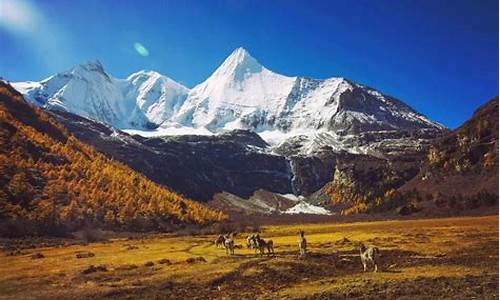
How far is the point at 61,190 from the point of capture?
134500mm

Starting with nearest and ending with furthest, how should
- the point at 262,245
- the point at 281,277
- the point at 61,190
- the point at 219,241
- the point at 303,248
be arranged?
the point at 281,277 < the point at 303,248 < the point at 262,245 < the point at 219,241 < the point at 61,190

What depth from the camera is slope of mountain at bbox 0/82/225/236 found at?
116312 mm

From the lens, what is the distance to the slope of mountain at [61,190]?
382ft

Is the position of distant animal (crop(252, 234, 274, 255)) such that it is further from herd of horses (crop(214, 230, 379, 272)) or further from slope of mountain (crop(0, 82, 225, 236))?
slope of mountain (crop(0, 82, 225, 236))

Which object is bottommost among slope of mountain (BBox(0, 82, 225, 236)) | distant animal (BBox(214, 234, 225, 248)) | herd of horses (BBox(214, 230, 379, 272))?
herd of horses (BBox(214, 230, 379, 272))

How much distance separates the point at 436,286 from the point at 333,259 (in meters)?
18.1

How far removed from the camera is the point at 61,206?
126312 millimetres

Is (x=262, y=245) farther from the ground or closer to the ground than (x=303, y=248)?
farther from the ground

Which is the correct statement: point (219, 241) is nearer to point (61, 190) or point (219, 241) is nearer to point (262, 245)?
Answer: point (262, 245)

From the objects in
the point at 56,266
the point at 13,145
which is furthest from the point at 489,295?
the point at 13,145

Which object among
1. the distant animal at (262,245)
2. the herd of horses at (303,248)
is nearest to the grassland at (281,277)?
the herd of horses at (303,248)

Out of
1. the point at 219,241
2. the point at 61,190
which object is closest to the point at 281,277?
the point at 219,241

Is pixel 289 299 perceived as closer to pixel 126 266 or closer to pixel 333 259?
pixel 333 259

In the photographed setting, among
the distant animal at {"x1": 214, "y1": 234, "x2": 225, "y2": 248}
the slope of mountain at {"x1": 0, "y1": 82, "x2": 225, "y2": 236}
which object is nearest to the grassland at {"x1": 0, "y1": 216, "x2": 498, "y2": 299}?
the distant animal at {"x1": 214, "y1": 234, "x2": 225, "y2": 248}
